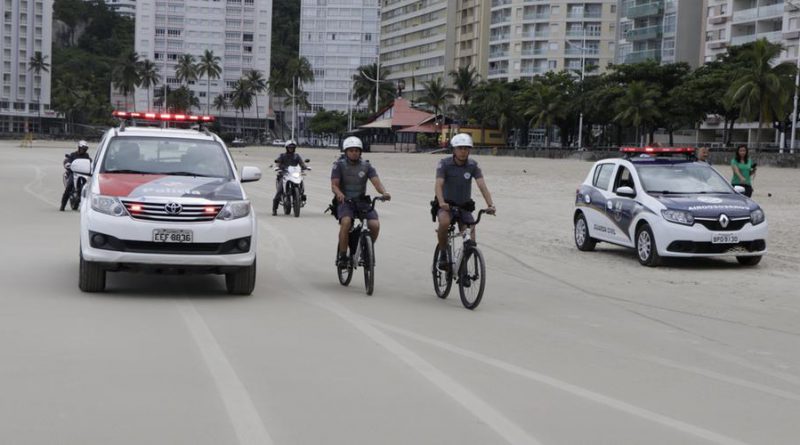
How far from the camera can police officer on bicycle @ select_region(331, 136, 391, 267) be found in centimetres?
1230

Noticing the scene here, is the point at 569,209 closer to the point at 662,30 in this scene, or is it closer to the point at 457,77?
the point at 662,30

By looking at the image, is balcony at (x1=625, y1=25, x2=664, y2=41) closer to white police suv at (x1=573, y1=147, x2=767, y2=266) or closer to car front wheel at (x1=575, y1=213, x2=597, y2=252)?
car front wheel at (x1=575, y1=213, x2=597, y2=252)

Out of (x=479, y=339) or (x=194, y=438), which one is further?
(x=479, y=339)

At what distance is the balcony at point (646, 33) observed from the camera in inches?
4483

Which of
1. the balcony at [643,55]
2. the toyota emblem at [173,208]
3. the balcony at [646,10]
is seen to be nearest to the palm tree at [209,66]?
the balcony at [643,55]

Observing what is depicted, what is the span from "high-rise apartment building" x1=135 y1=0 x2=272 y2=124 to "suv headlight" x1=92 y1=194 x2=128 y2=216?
182 meters

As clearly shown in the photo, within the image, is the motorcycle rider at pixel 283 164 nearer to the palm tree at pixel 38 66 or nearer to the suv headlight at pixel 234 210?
the suv headlight at pixel 234 210

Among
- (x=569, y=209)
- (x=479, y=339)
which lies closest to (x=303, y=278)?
(x=479, y=339)

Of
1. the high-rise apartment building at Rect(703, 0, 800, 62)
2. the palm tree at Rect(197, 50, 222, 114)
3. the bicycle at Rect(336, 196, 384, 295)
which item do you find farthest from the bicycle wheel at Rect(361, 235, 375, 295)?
the palm tree at Rect(197, 50, 222, 114)

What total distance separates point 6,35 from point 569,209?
158473 millimetres

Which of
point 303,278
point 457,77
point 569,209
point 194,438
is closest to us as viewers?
point 194,438

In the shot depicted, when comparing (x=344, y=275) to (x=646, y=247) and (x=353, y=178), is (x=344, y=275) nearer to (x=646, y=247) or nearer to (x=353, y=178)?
(x=353, y=178)

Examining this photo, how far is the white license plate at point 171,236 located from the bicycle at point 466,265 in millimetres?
2630

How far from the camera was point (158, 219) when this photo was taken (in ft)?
35.8
